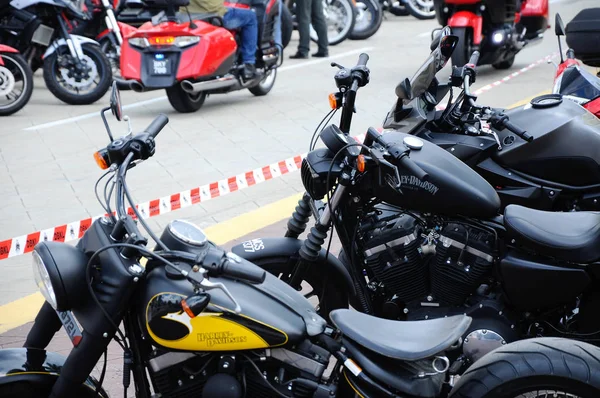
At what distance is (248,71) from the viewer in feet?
32.2

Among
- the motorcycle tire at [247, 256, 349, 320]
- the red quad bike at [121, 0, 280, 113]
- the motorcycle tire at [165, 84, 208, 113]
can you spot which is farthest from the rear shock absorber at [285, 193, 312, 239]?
the motorcycle tire at [165, 84, 208, 113]

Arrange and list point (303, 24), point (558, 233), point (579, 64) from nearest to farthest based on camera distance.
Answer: point (558, 233) → point (579, 64) → point (303, 24)

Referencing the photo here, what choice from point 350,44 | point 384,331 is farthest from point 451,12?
point 384,331

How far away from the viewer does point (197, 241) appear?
2.78m

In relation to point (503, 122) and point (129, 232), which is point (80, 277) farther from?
point (503, 122)

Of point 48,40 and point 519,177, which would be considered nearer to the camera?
point 519,177

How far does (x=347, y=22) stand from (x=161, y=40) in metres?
5.26

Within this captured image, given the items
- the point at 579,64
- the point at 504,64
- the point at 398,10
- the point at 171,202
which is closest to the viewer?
the point at 579,64

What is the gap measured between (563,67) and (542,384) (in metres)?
3.23

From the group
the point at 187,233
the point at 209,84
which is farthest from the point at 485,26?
the point at 187,233

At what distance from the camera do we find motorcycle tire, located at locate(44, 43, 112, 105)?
32.0ft

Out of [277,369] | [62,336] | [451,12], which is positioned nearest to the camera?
[277,369]

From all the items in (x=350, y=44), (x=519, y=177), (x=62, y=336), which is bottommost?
(x=350, y=44)

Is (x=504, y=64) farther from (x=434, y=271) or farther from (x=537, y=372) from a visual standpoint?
(x=537, y=372)
